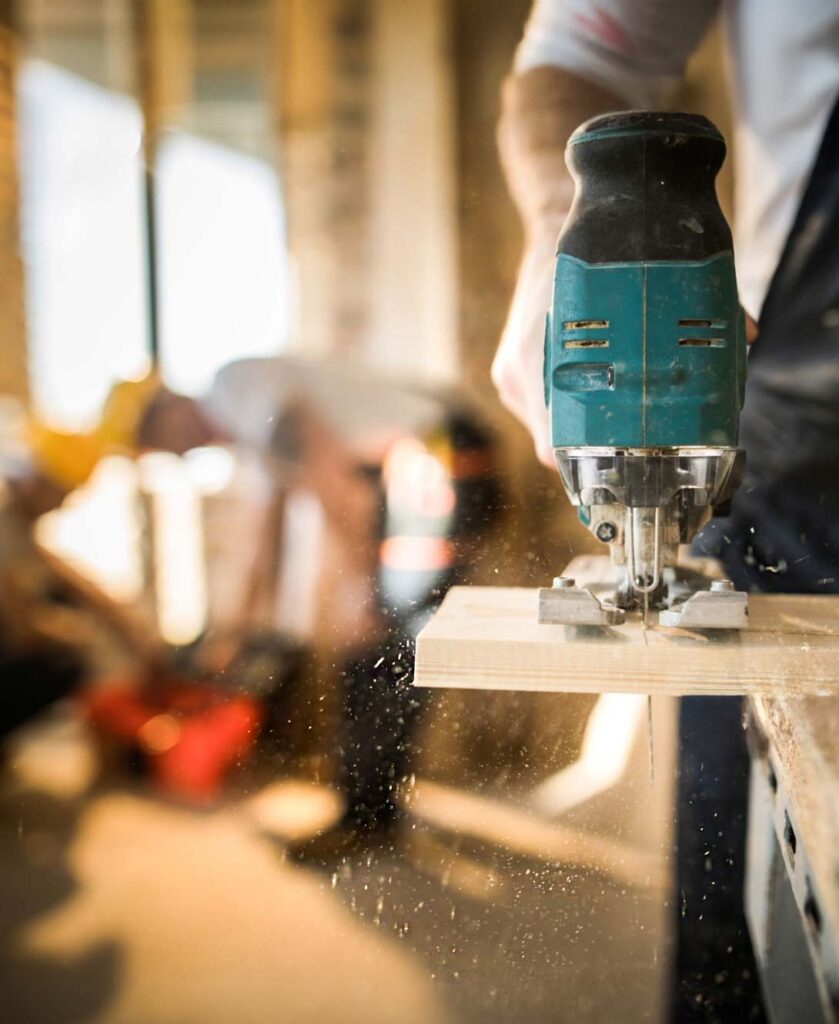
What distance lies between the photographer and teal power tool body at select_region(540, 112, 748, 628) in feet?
1.71

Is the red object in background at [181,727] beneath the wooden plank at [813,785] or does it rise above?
beneath

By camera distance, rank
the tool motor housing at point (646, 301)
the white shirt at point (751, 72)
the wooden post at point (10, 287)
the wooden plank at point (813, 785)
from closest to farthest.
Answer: the wooden plank at point (813, 785) → the tool motor housing at point (646, 301) → the white shirt at point (751, 72) → the wooden post at point (10, 287)

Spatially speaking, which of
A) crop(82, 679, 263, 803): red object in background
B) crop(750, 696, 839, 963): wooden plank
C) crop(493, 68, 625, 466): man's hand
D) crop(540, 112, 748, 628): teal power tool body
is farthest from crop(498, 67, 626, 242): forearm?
crop(82, 679, 263, 803): red object in background

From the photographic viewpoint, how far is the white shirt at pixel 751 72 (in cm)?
67

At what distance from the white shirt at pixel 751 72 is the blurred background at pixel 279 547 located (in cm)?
3

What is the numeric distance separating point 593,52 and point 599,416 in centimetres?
37

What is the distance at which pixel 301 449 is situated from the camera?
0.89 m

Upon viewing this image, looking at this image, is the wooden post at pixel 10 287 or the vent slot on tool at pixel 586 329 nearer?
the vent slot on tool at pixel 586 329

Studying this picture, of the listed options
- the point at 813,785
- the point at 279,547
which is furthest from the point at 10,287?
the point at 813,785

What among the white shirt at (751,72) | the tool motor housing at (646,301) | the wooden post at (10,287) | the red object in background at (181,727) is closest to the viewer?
the tool motor housing at (646,301)

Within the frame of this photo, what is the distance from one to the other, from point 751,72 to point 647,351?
13.5 inches

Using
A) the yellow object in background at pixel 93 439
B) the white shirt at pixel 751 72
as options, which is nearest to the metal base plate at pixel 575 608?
the white shirt at pixel 751 72

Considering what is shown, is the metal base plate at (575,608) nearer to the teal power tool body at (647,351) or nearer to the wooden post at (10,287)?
the teal power tool body at (647,351)

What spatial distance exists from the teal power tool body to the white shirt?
150mm
